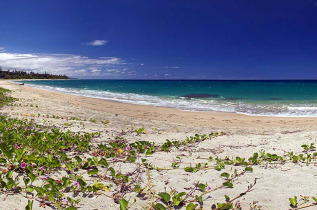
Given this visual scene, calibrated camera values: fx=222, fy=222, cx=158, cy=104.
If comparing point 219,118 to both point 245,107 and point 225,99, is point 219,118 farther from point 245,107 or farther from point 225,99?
point 225,99

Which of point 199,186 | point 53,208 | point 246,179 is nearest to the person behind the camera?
point 53,208

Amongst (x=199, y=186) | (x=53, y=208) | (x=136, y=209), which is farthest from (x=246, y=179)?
(x=53, y=208)

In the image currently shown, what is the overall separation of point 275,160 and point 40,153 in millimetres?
3997

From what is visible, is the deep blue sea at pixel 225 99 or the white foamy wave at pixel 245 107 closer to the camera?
the white foamy wave at pixel 245 107

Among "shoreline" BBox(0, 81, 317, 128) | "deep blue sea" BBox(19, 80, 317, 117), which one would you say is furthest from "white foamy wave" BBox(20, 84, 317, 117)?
"shoreline" BBox(0, 81, 317, 128)

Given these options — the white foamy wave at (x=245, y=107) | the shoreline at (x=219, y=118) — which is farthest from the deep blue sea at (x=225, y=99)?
the shoreline at (x=219, y=118)

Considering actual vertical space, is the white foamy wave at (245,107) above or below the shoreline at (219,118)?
above

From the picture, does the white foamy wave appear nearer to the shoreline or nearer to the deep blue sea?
the deep blue sea

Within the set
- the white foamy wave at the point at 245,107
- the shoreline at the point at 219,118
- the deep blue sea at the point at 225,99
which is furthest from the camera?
the deep blue sea at the point at 225,99

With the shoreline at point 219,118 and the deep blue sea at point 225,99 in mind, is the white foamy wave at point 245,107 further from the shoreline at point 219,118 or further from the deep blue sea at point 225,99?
the shoreline at point 219,118

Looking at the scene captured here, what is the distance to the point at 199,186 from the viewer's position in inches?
103

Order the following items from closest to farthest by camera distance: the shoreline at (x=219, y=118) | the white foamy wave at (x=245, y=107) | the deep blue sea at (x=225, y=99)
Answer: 1. the shoreline at (x=219, y=118)
2. the white foamy wave at (x=245, y=107)
3. the deep blue sea at (x=225, y=99)

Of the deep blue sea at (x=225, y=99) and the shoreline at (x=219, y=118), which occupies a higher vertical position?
the deep blue sea at (x=225, y=99)

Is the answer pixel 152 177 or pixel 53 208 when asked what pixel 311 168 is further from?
pixel 53 208
